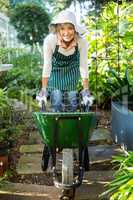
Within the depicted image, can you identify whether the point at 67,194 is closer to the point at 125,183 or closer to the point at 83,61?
the point at 125,183

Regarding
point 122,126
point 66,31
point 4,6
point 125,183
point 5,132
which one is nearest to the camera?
point 125,183

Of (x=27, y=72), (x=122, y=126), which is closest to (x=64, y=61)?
(x=122, y=126)

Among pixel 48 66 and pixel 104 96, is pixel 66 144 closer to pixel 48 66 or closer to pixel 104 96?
pixel 48 66

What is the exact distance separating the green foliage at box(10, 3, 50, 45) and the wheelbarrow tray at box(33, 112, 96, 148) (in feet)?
41.7

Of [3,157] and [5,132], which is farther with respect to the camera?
[5,132]

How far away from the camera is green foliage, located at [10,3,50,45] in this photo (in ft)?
50.7

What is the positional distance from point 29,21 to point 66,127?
1323 cm

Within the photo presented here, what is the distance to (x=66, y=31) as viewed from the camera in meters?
3.54

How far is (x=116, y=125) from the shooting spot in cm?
482

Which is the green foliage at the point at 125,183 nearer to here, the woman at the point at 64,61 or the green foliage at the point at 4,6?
the woman at the point at 64,61

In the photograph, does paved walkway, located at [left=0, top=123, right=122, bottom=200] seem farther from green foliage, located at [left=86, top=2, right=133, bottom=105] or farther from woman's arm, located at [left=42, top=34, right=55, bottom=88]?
green foliage, located at [left=86, top=2, right=133, bottom=105]

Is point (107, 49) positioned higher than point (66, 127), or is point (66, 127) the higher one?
point (107, 49)

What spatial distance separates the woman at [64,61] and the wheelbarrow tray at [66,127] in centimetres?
48

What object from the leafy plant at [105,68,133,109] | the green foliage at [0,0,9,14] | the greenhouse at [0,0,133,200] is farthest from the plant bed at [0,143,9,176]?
the green foliage at [0,0,9,14]
